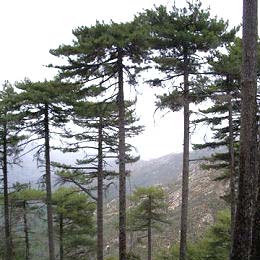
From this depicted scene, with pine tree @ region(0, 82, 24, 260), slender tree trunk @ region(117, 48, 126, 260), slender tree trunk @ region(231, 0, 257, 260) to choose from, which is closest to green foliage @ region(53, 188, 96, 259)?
pine tree @ region(0, 82, 24, 260)

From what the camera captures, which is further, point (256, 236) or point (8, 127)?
point (8, 127)

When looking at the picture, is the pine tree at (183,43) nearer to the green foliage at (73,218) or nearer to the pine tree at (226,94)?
the pine tree at (226,94)

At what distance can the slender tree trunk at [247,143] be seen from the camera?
709cm

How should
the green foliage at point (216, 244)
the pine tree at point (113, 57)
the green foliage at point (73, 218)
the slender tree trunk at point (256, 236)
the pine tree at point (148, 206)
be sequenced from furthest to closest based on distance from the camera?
1. the pine tree at point (148, 206)
2. the green foliage at point (73, 218)
3. the green foliage at point (216, 244)
4. the pine tree at point (113, 57)
5. the slender tree trunk at point (256, 236)

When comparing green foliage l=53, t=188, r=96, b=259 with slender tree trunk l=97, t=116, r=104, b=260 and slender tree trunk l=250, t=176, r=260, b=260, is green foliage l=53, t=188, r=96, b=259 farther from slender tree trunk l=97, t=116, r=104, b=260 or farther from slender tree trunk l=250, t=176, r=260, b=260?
slender tree trunk l=250, t=176, r=260, b=260

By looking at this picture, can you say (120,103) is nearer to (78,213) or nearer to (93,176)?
(93,176)

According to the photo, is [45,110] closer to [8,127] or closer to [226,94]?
[8,127]

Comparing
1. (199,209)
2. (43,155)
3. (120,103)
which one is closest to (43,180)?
(43,155)

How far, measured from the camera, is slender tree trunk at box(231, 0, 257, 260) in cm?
709

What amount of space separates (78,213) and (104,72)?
15.9 meters

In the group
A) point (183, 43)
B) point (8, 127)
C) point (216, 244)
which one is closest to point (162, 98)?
point (183, 43)

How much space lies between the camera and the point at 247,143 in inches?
283

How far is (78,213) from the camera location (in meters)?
29.4

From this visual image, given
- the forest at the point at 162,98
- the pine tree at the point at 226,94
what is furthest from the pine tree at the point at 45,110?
the pine tree at the point at 226,94
